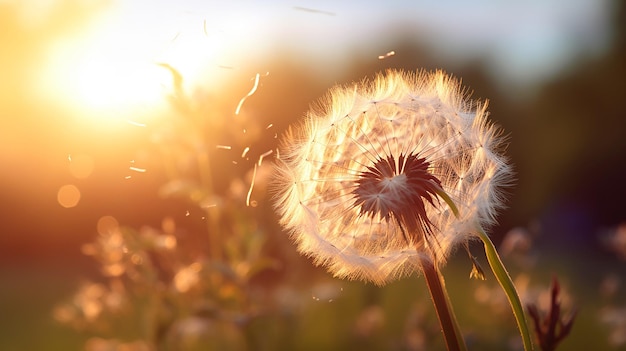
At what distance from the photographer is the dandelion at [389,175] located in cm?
200

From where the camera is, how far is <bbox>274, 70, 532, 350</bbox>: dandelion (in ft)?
6.55

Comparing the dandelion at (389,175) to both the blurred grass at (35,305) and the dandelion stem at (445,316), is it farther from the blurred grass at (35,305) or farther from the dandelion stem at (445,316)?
the blurred grass at (35,305)

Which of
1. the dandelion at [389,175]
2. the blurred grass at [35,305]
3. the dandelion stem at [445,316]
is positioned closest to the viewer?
the dandelion stem at [445,316]

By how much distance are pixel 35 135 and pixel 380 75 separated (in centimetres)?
1235

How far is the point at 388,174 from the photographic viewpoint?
2199 millimetres

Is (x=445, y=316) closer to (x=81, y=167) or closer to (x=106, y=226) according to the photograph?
(x=106, y=226)

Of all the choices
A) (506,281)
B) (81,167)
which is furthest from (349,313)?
(506,281)

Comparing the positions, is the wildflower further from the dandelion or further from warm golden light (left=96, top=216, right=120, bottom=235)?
warm golden light (left=96, top=216, right=120, bottom=235)

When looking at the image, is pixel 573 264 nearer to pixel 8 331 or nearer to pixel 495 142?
pixel 8 331

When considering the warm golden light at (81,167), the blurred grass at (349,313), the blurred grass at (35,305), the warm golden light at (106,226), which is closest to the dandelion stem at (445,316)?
the blurred grass at (349,313)

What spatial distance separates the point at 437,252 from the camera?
1920 mm

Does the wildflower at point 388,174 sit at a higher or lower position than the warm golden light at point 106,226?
lower

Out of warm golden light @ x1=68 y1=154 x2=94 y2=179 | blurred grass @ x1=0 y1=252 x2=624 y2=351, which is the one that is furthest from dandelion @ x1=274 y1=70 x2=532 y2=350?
warm golden light @ x1=68 y1=154 x2=94 y2=179

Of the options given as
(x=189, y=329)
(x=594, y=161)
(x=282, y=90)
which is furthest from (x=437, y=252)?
(x=594, y=161)
